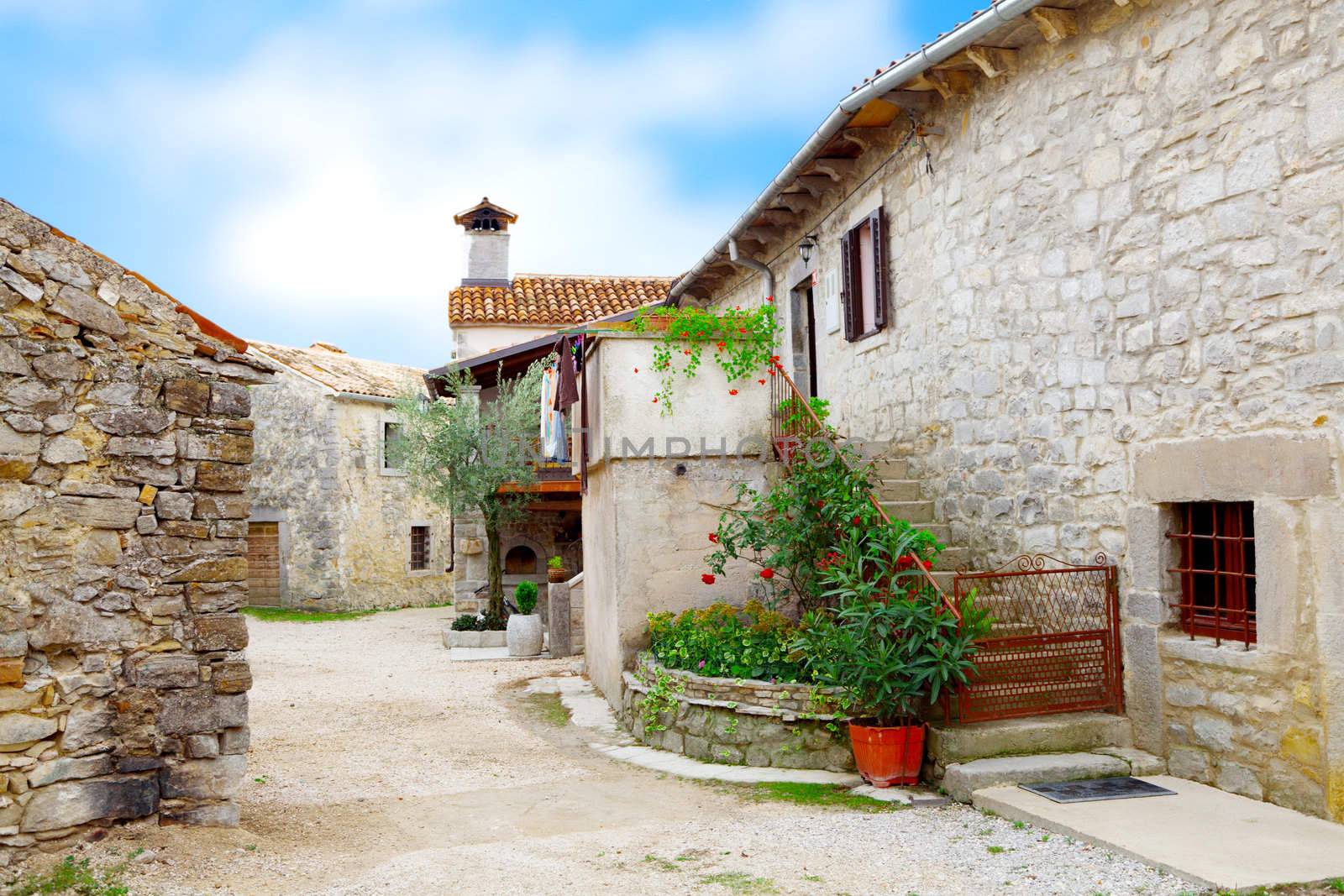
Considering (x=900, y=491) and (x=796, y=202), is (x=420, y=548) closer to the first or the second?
(x=796, y=202)

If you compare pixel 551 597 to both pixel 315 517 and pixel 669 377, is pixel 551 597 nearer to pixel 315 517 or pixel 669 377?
pixel 669 377

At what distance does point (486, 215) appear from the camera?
21.1 metres

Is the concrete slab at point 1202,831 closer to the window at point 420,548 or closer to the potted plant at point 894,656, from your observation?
the potted plant at point 894,656

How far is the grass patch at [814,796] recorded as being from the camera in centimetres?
556

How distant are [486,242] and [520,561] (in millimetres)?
7205

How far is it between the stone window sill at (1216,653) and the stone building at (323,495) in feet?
57.8

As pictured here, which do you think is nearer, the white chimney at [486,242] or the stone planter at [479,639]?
the stone planter at [479,639]

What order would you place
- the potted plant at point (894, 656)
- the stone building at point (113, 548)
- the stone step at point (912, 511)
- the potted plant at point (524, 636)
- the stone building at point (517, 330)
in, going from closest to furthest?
the stone building at point (113, 548), the potted plant at point (894, 656), the stone step at point (912, 511), the potted plant at point (524, 636), the stone building at point (517, 330)

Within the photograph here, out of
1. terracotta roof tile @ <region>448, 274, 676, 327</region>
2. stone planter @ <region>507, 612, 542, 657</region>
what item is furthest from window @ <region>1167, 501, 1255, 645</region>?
terracotta roof tile @ <region>448, 274, 676, 327</region>

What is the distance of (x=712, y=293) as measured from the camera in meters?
13.9

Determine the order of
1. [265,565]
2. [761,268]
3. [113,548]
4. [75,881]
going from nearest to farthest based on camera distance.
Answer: [75,881], [113,548], [761,268], [265,565]

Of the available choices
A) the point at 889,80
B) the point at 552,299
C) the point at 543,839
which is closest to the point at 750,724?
the point at 543,839

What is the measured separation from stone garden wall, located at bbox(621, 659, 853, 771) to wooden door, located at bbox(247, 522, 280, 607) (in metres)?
16.2

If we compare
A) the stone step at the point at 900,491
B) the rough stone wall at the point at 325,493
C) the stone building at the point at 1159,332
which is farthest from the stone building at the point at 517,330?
the stone building at the point at 1159,332
